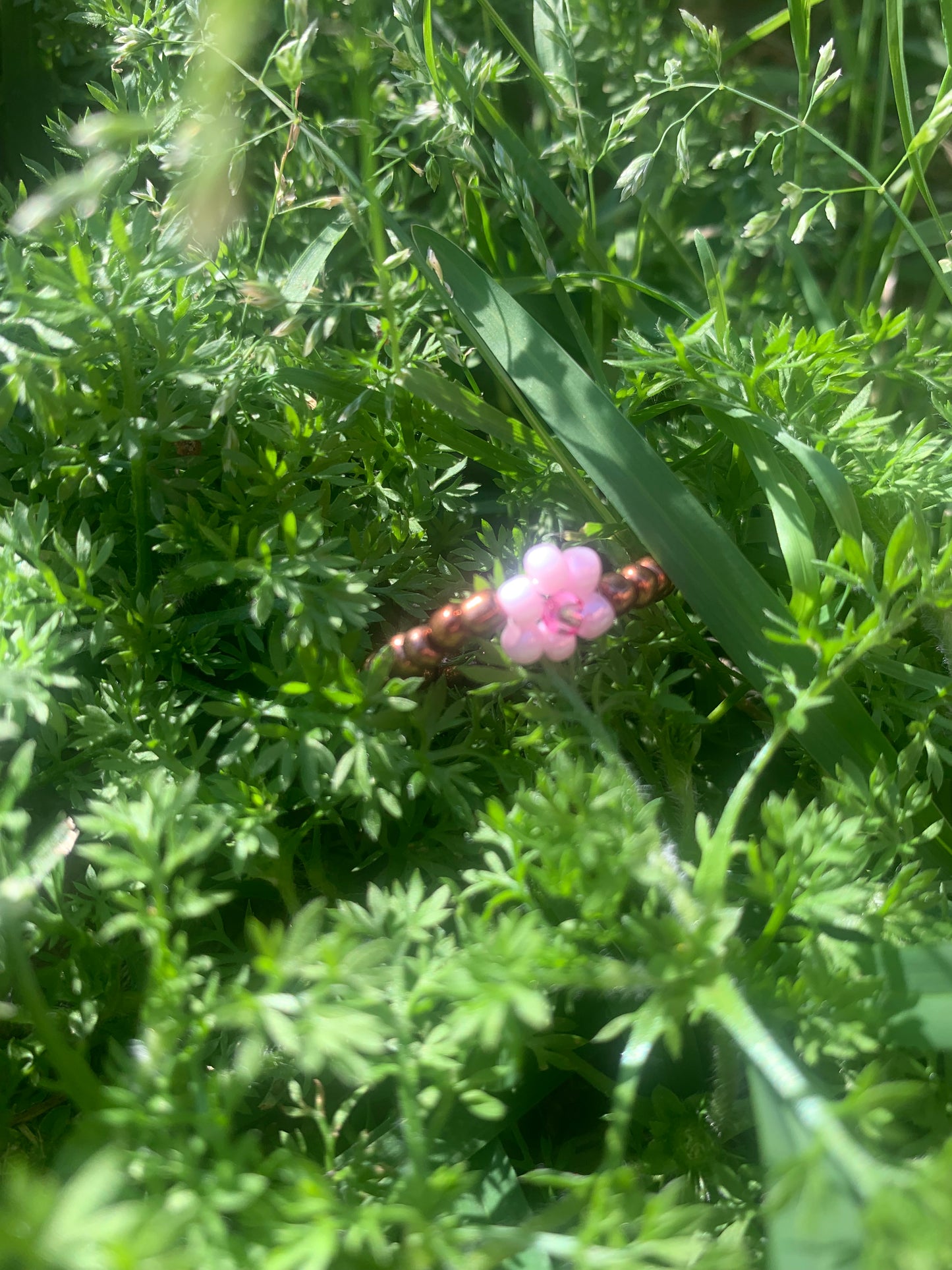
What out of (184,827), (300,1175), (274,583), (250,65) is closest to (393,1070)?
(300,1175)

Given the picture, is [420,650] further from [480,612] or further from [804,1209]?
[804,1209]

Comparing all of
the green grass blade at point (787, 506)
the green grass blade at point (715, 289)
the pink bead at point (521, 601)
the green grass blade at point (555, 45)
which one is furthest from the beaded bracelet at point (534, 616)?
the green grass blade at point (555, 45)

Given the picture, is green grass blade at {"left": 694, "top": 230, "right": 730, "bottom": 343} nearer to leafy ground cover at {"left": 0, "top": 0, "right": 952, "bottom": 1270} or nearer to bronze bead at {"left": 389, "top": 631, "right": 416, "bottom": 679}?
leafy ground cover at {"left": 0, "top": 0, "right": 952, "bottom": 1270}

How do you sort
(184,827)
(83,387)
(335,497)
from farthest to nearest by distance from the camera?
(335,497) → (83,387) → (184,827)

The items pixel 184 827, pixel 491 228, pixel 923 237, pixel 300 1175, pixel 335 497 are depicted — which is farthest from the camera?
pixel 923 237

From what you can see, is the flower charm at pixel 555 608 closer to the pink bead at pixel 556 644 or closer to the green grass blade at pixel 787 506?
the pink bead at pixel 556 644

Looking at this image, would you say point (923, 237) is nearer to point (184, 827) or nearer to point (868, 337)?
point (868, 337)
